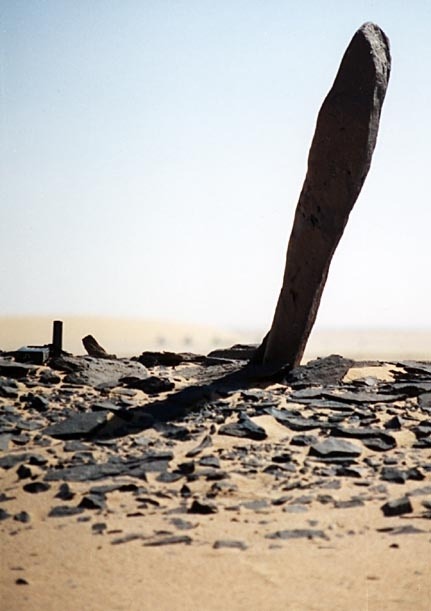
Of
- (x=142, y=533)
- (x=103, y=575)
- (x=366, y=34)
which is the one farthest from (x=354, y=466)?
(x=366, y=34)

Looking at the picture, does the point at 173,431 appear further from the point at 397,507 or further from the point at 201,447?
the point at 397,507

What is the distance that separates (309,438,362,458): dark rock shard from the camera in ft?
20.6

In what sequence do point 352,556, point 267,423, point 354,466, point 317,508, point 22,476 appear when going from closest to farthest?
1. point 352,556
2. point 317,508
3. point 22,476
4. point 354,466
5. point 267,423

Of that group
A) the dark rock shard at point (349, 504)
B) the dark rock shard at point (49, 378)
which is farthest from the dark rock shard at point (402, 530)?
the dark rock shard at point (49, 378)

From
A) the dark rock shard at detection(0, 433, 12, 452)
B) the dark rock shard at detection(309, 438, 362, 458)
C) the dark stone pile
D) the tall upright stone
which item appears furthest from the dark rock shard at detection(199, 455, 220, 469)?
the tall upright stone

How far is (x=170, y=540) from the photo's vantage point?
173 inches

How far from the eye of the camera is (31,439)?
21.7 feet

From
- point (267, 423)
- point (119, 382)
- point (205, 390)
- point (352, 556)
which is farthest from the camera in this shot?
point (119, 382)

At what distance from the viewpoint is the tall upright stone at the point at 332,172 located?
839 cm

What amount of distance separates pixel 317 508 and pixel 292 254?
4.47m

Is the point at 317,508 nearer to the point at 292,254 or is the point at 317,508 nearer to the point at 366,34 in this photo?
the point at 292,254

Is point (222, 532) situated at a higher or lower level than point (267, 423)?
lower

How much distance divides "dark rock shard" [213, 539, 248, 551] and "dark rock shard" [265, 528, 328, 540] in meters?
0.21

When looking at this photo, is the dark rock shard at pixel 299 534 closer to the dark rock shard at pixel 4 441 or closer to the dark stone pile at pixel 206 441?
the dark stone pile at pixel 206 441
